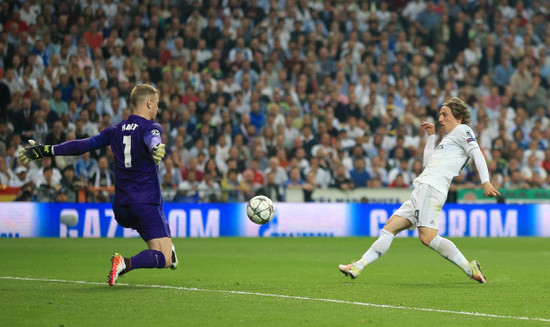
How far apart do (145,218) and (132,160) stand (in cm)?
59

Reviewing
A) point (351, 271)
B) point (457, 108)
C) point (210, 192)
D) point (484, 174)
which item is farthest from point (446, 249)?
point (210, 192)

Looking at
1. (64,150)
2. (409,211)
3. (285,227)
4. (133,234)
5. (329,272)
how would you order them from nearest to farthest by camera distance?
1. (64,150)
2. (409,211)
3. (329,272)
4. (133,234)
5. (285,227)

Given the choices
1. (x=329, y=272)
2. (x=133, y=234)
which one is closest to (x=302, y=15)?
(x=133, y=234)

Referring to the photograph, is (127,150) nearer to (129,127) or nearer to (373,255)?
(129,127)

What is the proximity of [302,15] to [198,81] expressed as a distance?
416 centimetres

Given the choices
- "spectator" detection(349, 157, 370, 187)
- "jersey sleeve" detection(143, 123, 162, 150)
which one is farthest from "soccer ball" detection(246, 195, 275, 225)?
"spectator" detection(349, 157, 370, 187)

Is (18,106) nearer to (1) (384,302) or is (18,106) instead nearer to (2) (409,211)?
(2) (409,211)

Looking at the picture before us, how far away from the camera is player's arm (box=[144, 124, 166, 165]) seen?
8180 millimetres

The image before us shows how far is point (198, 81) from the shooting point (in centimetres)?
2283

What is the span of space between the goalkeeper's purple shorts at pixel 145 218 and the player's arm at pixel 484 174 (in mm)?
3279

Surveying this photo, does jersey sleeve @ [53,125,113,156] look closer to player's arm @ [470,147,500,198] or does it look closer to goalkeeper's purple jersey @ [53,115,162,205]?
goalkeeper's purple jersey @ [53,115,162,205]

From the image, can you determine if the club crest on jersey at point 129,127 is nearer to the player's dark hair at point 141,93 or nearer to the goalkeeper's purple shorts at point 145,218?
the player's dark hair at point 141,93

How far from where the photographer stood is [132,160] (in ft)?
29.1

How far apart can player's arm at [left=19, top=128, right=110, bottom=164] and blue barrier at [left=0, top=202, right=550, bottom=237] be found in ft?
30.8
